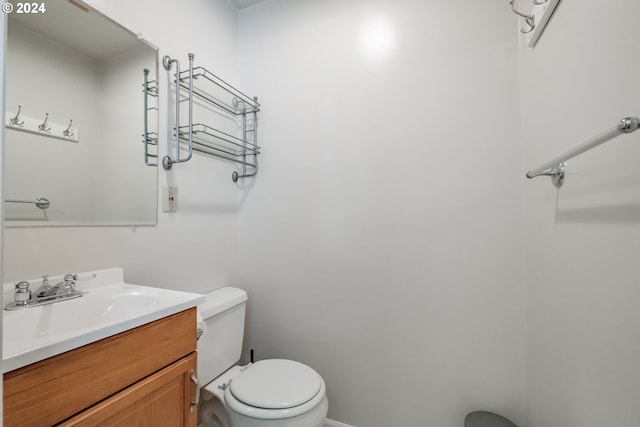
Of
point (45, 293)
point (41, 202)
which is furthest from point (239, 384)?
point (41, 202)

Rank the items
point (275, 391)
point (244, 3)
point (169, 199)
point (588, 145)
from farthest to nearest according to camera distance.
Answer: point (244, 3)
point (169, 199)
point (275, 391)
point (588, 145)

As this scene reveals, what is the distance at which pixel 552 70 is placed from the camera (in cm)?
95

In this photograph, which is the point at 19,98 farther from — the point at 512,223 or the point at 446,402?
the point at 446,402

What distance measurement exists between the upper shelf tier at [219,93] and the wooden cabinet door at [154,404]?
127 centimetres

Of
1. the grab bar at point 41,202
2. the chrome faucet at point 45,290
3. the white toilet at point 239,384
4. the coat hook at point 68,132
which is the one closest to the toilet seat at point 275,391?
the white toilet at point 239,384

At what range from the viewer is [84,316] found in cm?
91

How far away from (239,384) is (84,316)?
647 millimetres

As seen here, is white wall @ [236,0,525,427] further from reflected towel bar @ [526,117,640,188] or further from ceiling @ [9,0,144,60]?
ceiling @ [9,0,144,60]

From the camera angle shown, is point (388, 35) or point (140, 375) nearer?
point (140, 375)

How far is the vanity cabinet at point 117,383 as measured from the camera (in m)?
0.55

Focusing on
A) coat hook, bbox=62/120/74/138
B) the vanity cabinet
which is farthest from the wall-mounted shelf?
the vanity cabinet

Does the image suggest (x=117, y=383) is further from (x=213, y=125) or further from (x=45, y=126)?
(x=213, y=125)

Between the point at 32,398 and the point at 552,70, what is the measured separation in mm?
1650

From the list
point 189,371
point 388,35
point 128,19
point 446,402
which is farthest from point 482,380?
point 128,19
